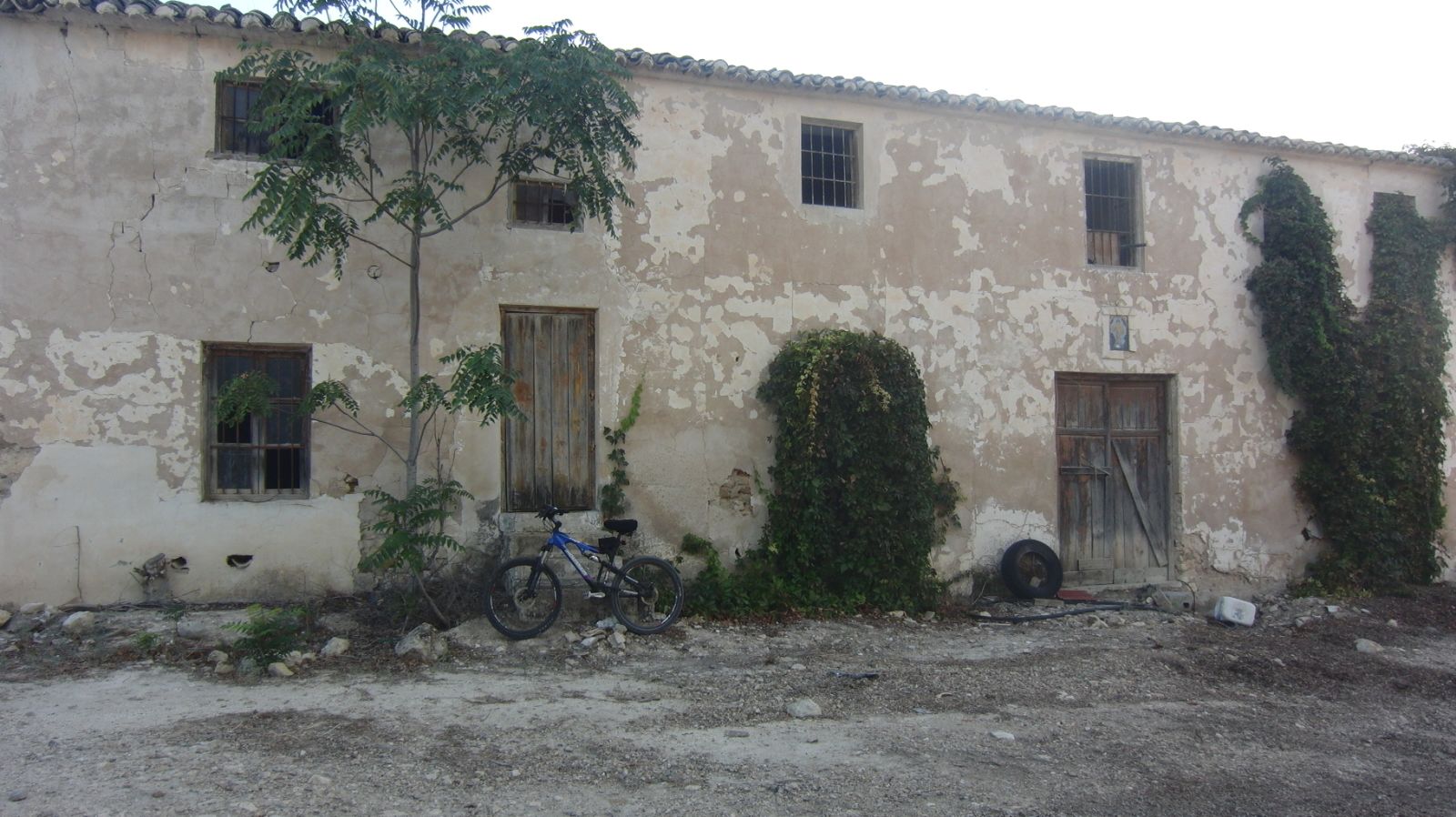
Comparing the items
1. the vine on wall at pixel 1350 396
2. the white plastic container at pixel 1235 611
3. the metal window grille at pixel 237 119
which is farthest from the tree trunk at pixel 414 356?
the vine on wall at pixel 1350 396

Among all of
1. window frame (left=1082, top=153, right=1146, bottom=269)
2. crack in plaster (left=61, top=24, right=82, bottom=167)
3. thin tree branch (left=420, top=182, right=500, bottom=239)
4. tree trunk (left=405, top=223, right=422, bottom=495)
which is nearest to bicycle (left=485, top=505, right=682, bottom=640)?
tree trunk (left=405, top=223, right=422, bottom=495)

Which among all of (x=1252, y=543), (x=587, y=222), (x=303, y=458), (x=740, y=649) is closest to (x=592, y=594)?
(x=740, y=649)

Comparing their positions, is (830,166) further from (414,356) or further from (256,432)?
(256,432)

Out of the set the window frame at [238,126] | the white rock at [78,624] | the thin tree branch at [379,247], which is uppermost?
the window frame at [238,126]

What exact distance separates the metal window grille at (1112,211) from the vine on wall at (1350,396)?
1.33 metres

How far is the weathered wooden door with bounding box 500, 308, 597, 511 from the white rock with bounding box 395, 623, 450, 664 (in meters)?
1.61

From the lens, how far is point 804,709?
5.99m

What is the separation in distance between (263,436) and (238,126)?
263 centimetres

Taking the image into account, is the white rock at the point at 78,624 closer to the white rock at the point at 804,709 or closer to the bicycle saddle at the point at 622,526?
the bicycle saddle at the point at 622,526

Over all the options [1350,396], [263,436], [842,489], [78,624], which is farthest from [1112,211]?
[78,624]

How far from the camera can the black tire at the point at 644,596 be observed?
7.75m

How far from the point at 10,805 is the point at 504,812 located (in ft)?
6.96

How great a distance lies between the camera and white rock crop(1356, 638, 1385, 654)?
8.55 meters

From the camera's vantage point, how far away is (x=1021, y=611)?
30.5 ft
